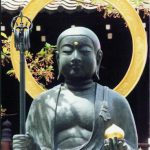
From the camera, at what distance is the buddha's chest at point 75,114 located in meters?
9.22

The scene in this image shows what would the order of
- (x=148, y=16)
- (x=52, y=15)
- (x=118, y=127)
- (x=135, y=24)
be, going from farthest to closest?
1. (x=52, y=15)
2. (x=148, y=16)
3. (x=135, y=24)
4. (x=118, y=127)

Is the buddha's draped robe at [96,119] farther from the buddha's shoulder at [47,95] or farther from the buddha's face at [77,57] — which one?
the buddha's face at [77,57]

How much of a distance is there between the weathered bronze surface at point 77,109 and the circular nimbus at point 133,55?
0.60 ft

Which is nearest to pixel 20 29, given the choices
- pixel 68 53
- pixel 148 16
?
pixel 68 53

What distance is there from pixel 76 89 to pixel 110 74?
598 cm

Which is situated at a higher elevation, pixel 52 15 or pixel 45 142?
pixel 52 15

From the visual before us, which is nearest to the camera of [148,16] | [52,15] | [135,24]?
[135,24]

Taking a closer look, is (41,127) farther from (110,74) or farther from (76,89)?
(110,74)

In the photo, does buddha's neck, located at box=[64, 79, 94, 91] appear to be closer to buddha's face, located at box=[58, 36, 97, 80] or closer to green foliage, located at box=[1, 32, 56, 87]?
buddha's face, located at box=[58, 36, 97, 80]

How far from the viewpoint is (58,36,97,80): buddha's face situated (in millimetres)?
9258

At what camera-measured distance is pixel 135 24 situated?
9.75m

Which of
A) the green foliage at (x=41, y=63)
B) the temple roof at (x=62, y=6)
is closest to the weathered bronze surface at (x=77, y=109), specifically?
the green foliage at (x=41, y=63)

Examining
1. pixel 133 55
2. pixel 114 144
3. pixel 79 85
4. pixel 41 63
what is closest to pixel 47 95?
pixel 79 85

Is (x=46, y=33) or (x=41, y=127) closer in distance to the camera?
(x=41, y=127)
